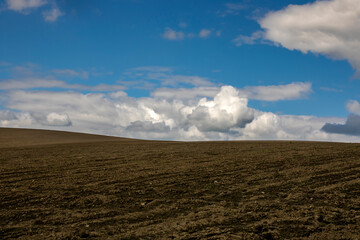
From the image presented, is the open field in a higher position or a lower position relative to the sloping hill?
lower

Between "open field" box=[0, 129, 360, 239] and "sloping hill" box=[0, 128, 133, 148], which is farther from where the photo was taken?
"sloping hill" box=[0, 128, 133, 148]

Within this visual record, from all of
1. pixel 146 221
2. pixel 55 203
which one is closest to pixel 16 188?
pixel 55 203

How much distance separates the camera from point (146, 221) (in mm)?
8992

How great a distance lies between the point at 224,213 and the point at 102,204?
4.24 metres

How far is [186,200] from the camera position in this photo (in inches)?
428

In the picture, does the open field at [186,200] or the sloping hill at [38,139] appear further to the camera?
the sloping hill at [38,139]

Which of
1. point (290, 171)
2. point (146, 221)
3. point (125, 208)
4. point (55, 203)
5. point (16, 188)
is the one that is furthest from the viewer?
point (290, 171)

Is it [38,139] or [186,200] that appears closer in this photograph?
[186,200]

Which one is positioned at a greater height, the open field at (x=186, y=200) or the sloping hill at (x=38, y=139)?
the sloping hill at (x=38, y=139)

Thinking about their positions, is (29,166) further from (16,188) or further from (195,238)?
(195,238)

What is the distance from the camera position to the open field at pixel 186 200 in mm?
8141

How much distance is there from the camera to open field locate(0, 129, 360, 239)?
814cm

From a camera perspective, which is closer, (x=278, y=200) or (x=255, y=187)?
(x=278, y=200)

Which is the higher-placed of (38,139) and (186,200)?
(38,139)
